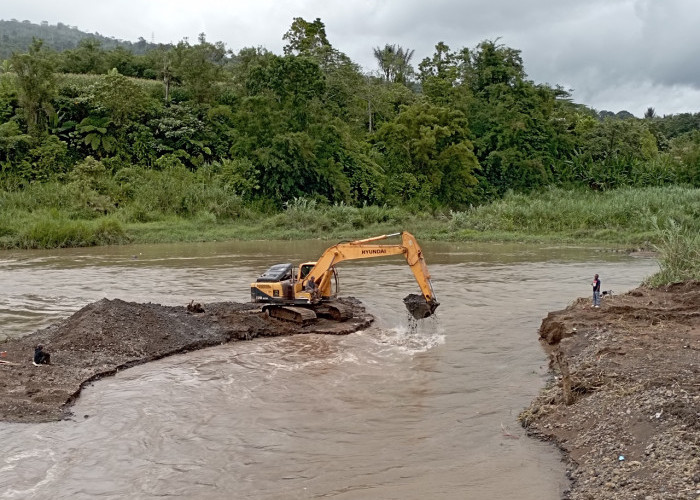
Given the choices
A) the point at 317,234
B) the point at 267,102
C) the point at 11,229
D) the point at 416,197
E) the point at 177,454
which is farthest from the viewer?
the point at 416,197

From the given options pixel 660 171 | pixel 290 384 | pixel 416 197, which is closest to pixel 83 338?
pixel 290 384

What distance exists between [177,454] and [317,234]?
31.3 m

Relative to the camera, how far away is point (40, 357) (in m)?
13.2

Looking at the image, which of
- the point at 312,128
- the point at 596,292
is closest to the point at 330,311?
the point at 596,292

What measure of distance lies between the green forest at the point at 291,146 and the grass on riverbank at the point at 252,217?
15 centimetres

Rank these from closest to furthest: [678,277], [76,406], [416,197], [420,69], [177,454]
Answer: [177,454], [76,406], [678,277], [416,197], [420,69]

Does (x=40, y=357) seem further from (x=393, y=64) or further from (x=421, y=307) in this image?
(x=393, y=64)

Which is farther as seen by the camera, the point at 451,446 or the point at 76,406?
the point at 76,406

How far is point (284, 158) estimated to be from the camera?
45.7m

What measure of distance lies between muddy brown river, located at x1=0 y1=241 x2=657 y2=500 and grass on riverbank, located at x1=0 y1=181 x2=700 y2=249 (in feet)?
53.2

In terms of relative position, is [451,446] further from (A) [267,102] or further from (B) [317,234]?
(A) [267,102]

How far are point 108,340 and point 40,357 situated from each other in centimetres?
180

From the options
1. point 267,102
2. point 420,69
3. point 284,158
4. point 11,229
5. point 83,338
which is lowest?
point 83,338

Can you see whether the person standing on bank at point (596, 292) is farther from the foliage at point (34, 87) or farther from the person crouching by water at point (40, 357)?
the foliage at point (34, 87)
